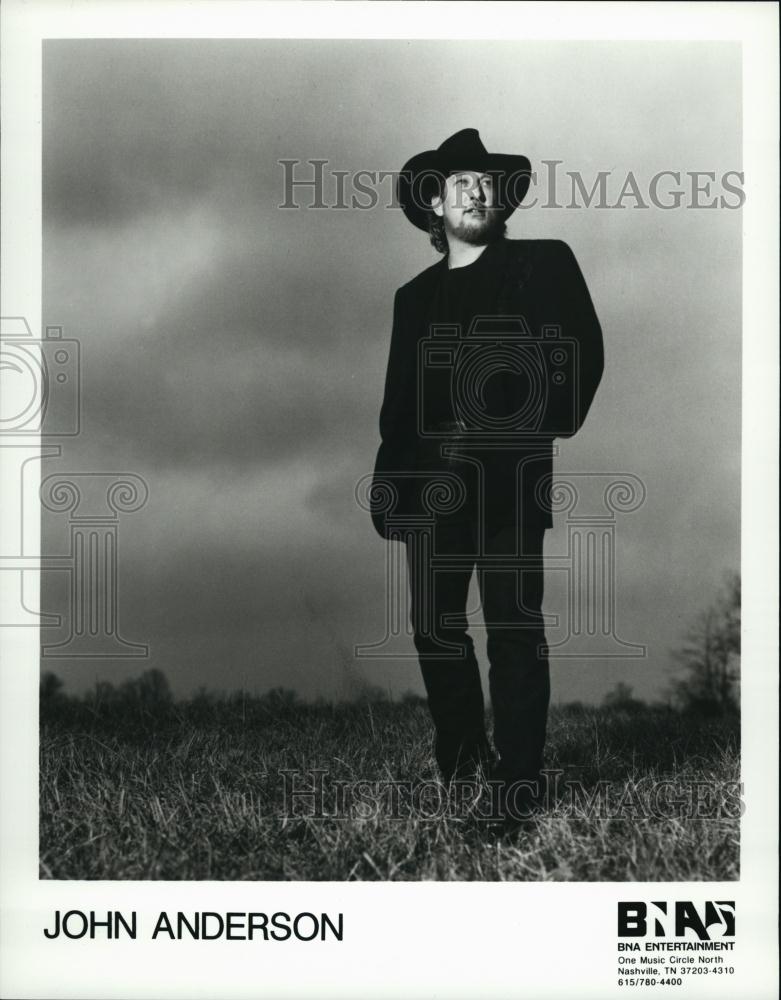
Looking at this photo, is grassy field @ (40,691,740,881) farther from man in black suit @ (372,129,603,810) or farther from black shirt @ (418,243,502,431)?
black shirt @ (418,243,502,431)

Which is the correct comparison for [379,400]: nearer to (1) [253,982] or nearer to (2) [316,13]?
(2) [316,13]

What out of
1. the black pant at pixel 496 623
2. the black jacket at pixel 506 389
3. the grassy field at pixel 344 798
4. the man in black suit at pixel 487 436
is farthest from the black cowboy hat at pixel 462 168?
the grassy field at pixel 344 798

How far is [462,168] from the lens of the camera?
3.90m

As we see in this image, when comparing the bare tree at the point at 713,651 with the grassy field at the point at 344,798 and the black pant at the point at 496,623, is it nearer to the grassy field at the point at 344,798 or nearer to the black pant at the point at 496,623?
the grassy field at the point at 344,798

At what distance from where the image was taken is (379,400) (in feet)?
12.9

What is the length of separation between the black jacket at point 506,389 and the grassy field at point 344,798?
0.67 meters

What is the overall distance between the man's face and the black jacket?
9 cm

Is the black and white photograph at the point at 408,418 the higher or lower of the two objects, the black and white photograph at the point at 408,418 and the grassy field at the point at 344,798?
the higher

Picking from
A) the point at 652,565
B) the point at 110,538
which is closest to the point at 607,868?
the point at 652,565

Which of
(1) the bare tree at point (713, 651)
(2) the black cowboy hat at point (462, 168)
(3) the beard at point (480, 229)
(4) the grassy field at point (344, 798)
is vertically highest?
(2) the black cowboy hat at point (462, 168)

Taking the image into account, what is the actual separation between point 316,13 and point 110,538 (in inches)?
66.7

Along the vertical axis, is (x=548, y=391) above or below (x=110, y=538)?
above

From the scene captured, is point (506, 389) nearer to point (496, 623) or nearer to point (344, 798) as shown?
point (496, 623)

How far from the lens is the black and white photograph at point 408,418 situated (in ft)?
12.7
